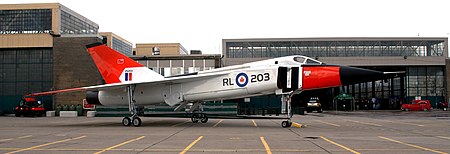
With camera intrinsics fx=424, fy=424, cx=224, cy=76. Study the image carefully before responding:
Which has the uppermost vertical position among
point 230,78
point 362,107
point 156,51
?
point 156,51

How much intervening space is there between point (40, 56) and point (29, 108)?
231 inches

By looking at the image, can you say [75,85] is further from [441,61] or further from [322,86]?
[441,61]

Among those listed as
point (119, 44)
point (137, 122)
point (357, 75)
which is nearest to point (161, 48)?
point (119, 44)

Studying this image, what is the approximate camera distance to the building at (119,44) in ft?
199

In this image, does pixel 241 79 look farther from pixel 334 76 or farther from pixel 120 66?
pixel 120 66

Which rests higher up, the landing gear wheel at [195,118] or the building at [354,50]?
the building at [354,50]

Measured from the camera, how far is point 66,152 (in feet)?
33.9

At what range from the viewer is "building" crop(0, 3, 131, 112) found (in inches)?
1492

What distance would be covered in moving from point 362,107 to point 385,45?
55.4 feet

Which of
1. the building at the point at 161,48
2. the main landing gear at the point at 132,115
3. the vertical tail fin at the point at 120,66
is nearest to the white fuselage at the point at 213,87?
the main landing gear at the point at 132,115

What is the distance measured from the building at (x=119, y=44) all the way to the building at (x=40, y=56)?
780 inches

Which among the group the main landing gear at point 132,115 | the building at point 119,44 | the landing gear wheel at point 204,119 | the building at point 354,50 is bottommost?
the landing gear wheel at point 204,119

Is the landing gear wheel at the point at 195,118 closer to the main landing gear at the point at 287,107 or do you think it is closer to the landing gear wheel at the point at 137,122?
the landing gear wheel at the point at 137,122

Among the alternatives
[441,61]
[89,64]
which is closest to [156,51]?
[89,64]
